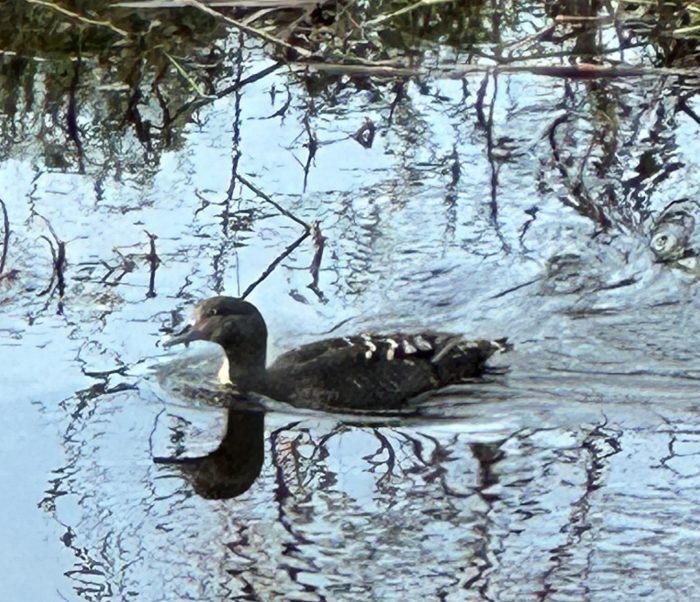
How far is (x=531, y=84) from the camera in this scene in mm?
10789

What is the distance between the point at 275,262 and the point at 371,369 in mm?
946

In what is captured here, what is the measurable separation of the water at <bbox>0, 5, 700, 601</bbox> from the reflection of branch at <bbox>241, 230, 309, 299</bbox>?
26mm

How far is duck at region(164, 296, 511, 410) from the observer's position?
7781mm

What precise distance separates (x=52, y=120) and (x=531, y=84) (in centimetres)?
266

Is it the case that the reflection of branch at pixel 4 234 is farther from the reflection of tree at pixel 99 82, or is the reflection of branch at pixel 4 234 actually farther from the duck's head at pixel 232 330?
the duck's head at pixel 232 330

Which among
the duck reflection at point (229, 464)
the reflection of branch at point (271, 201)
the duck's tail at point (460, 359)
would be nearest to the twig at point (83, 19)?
the reflection of branch at point (271, 201)

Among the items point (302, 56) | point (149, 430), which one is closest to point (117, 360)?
point (149, 430)

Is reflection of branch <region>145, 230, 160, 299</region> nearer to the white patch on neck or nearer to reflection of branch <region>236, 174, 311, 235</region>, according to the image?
the white patch on neck

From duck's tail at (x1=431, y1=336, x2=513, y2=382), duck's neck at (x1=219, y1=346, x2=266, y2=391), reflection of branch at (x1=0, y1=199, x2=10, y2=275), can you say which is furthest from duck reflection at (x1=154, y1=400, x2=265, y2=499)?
reflection of branch at (x1=0, y1=199, x2=10, y2=275)

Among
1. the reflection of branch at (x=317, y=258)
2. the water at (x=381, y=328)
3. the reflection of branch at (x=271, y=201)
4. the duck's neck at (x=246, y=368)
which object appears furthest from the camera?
the reflection of branch at (x=271, y=201)

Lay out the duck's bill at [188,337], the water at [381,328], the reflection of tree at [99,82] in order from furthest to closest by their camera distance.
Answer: the reflection of tree at [99,82]
the duck's bill at [188,337]
the water at [381,328]

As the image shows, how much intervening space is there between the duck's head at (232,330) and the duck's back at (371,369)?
0.12m

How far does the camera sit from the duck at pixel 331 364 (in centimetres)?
778

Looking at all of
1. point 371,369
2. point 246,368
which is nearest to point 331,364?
point 371,369
